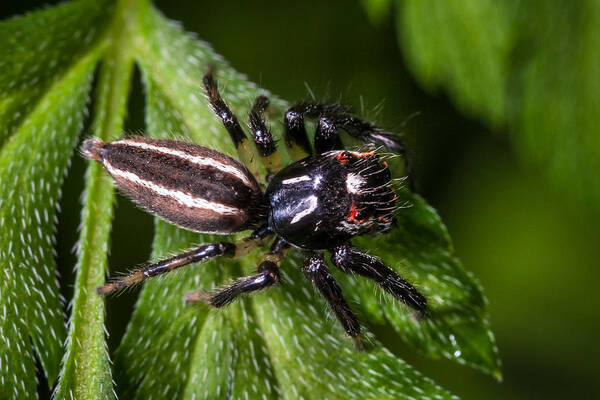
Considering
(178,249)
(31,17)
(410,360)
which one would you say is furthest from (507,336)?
(31,17)

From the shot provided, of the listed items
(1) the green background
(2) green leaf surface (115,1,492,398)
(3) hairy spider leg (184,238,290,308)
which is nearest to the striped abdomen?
(2) green leaf surface (115,1,492,398)

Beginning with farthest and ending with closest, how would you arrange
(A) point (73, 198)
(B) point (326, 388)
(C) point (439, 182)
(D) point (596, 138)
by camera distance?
(C) point (439, 182), (A) point (73, 198), (D) point (596, 138), (B) point (326, 388)

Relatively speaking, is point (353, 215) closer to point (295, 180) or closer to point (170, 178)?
point (295, 180)

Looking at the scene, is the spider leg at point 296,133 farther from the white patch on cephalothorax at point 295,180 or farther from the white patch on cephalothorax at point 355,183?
the white patch on cephalothorax at point 355,183

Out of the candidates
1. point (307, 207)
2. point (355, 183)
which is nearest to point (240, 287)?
point (307, 207)

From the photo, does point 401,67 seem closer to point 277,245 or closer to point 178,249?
point 277,245

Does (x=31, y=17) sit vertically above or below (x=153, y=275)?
above

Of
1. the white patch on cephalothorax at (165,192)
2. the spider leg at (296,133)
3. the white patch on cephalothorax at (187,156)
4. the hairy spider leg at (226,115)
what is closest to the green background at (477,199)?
the spider leg at (296,133)

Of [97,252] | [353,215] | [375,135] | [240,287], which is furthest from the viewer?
[375,135]
